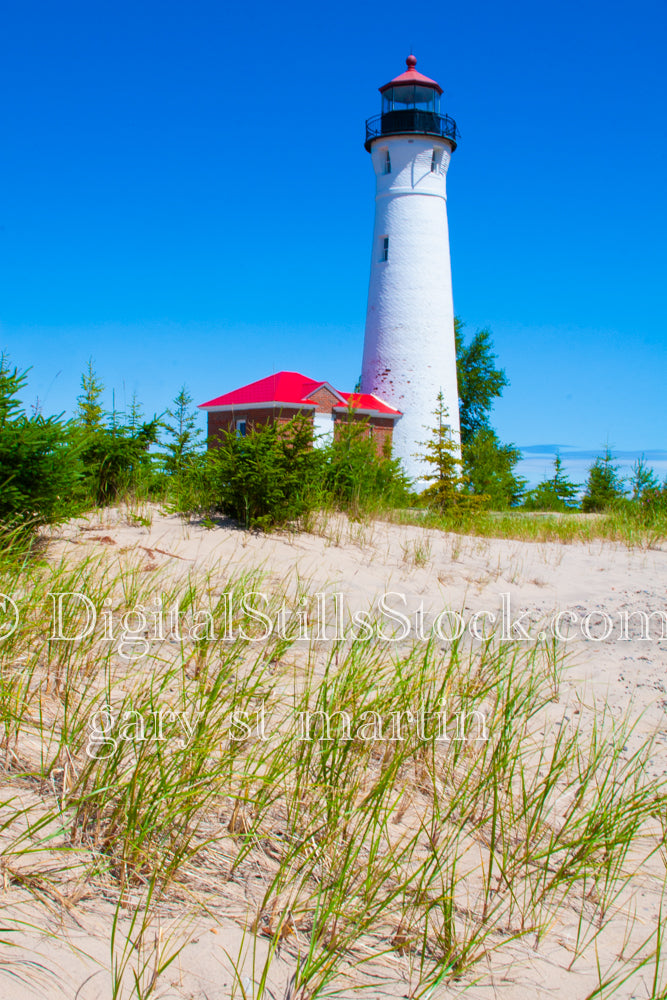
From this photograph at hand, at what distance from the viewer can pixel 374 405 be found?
81.4ft

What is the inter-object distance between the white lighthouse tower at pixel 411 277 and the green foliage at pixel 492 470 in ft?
6.77

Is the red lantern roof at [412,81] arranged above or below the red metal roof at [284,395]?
above

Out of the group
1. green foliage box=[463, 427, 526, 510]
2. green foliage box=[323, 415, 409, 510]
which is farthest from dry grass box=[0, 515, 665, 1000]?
green foliage box=[463, 427, 526, 510]

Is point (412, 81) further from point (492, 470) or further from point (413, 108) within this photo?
point (492, 470)

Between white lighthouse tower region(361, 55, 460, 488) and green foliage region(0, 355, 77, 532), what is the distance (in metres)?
19.2

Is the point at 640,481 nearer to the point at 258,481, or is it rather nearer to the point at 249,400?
the point at 258,481

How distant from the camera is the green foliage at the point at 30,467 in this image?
18.8 feet

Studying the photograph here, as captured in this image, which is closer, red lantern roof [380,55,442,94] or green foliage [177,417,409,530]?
green foliage [177,417,409,530]

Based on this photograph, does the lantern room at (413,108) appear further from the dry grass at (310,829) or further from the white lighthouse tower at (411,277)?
the dry grass at (310,829)

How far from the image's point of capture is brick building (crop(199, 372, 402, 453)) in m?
25.0

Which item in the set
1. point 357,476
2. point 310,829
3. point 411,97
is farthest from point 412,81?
point 310,829

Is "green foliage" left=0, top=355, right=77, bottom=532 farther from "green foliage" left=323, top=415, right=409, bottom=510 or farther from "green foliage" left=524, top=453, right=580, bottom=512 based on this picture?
"green foliage" left=524, top=453, right=580, bottom=512

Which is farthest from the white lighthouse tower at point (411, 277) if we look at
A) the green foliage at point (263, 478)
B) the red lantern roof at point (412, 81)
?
the green foliage at point (263, 478)

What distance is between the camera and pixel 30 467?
589 centimetres
